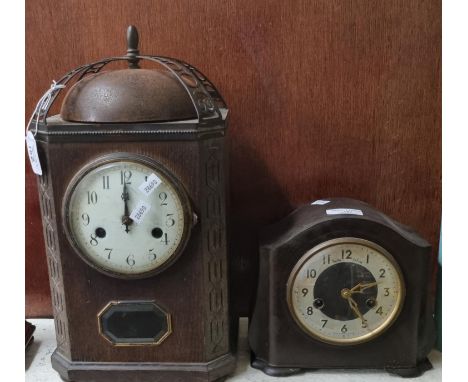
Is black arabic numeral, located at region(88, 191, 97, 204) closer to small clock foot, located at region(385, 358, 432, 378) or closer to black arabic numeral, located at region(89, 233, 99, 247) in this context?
black arabic numeral, located at region(89, 233, 99, 247)

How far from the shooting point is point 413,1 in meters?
1.35

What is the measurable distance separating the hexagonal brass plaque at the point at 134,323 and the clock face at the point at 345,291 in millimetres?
321

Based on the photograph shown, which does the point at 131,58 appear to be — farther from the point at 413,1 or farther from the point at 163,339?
the point at 413,1

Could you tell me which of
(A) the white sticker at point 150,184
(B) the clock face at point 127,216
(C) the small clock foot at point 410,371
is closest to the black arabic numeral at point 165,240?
(B) the clock face at point 127,216

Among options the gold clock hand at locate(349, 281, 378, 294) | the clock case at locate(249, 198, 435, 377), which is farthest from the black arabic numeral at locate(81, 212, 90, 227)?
the gold clock hand at locate(349, 281, 378, 294)

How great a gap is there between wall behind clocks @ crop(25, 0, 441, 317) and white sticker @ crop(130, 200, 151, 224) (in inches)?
17.0

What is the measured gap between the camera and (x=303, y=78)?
1407 mm

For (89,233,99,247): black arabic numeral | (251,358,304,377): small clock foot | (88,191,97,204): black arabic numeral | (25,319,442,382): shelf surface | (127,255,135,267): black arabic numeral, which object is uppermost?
(88,191,97,204): black arabic numeral

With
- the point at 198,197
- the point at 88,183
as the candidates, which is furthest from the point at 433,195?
the point at 88,183

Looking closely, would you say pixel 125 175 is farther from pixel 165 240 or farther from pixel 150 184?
pixel 165 240

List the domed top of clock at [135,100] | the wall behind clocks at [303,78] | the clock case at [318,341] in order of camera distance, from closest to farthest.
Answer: the domed top of clock at [135,100] → the clock case at [318,341] → the wall behind clocks at [303,78]

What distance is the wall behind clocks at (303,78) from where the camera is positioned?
1374mm

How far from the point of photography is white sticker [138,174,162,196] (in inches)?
42.7

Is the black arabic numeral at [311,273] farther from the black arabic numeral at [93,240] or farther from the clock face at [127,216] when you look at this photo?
the black arabic numeral at [93,240]
